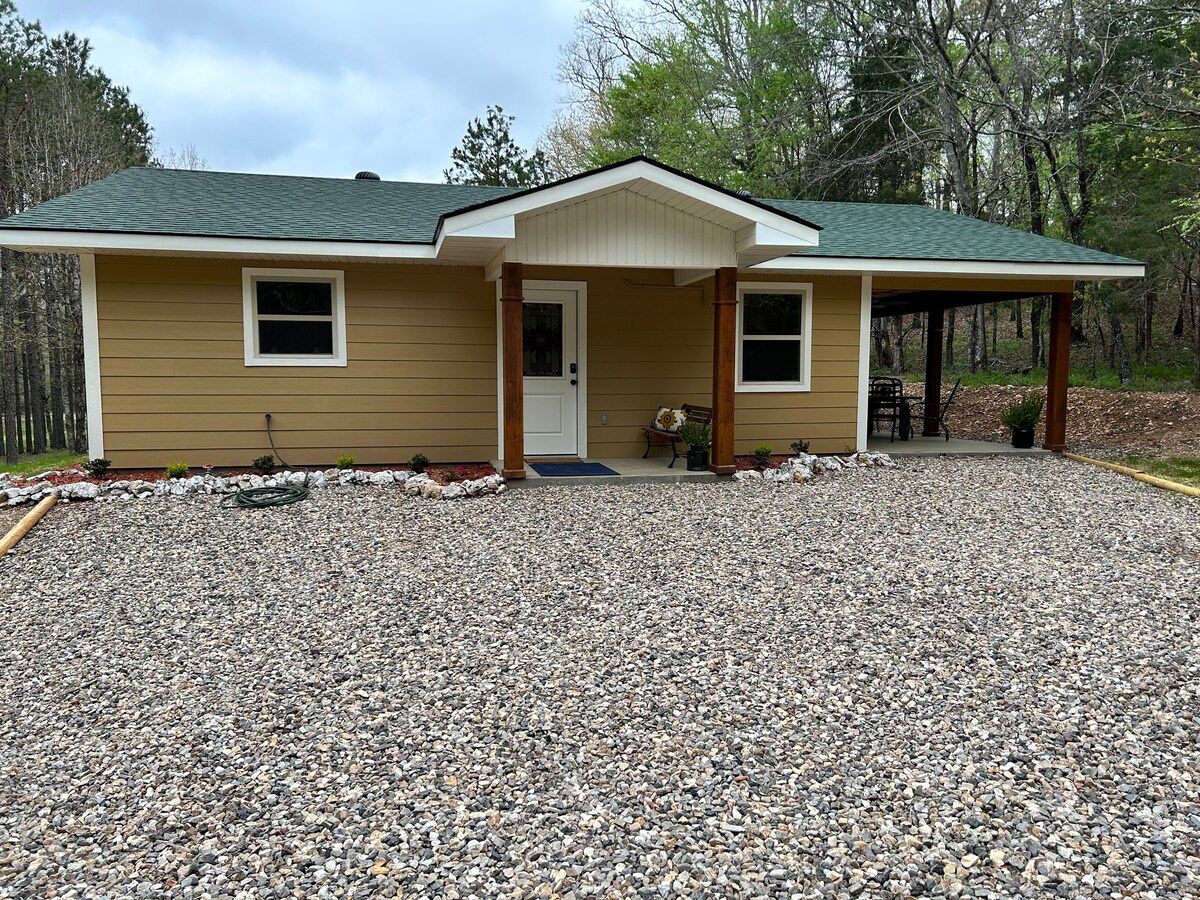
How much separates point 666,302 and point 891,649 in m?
6.27

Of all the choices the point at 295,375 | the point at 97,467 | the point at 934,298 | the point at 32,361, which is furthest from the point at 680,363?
the point at 32,361

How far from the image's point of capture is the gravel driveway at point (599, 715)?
6.98 feet

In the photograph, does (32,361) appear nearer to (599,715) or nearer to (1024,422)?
(599,715)

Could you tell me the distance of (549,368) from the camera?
29.9 feet

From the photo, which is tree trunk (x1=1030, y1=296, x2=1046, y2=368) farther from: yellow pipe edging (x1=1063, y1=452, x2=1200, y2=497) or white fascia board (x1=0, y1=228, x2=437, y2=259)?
white fascia board (x1=0, y1=228, x2=437, y2=259)

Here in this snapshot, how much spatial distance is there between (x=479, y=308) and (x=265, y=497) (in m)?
3.17

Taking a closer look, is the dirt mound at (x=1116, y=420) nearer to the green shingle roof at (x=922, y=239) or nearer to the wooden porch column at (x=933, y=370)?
the wooden porch column at (x=933, y=370)

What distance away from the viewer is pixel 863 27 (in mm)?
17797

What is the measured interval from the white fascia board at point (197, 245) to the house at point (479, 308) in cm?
2

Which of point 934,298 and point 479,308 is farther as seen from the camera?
point 934,298

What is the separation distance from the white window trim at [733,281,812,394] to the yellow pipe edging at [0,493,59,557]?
6.91m

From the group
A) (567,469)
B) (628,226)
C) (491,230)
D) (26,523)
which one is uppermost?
(628,226)

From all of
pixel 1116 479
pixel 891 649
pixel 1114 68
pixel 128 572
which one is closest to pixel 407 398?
pixel 128 572

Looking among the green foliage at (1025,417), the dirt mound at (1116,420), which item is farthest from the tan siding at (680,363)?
the dirt mound at (1116,420)
